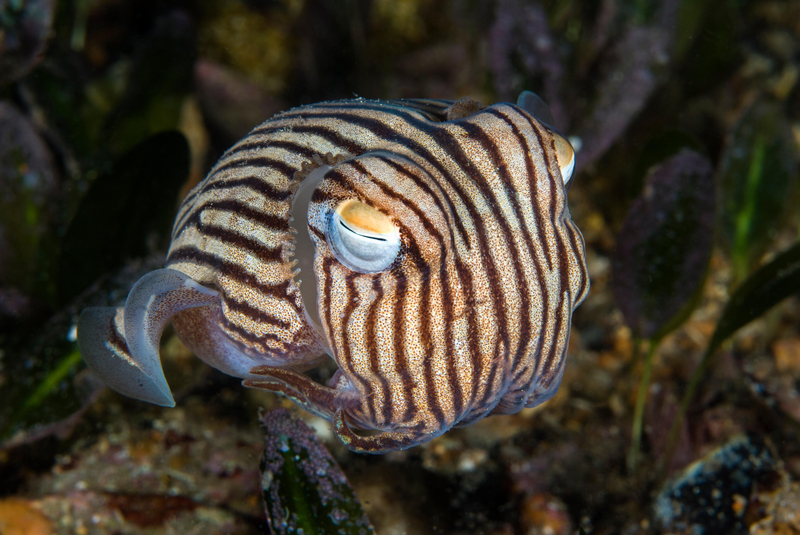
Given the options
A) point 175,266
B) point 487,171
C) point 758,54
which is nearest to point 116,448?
point 175,266

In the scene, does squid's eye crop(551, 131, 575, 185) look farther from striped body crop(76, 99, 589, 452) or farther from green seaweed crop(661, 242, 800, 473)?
green seaweed crop(661, 242, 800, 473)

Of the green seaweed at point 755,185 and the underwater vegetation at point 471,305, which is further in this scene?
the green seaweed at point 755,185

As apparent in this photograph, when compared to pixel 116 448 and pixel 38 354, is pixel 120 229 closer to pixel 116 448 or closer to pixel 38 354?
pixel 38 354

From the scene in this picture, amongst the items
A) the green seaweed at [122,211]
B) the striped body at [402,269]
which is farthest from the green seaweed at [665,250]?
the green seaweed at [122,211]

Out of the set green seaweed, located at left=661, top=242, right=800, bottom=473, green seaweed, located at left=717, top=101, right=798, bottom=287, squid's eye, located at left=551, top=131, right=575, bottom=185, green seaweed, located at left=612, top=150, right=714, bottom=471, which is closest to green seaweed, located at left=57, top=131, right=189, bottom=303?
squid's eye, located at left=551, top=131, right=575, bottom=185

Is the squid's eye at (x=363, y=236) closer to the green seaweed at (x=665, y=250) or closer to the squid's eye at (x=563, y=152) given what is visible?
the squid's eye at (x=563, y=152)

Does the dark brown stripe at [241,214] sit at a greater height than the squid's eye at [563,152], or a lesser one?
lesser
